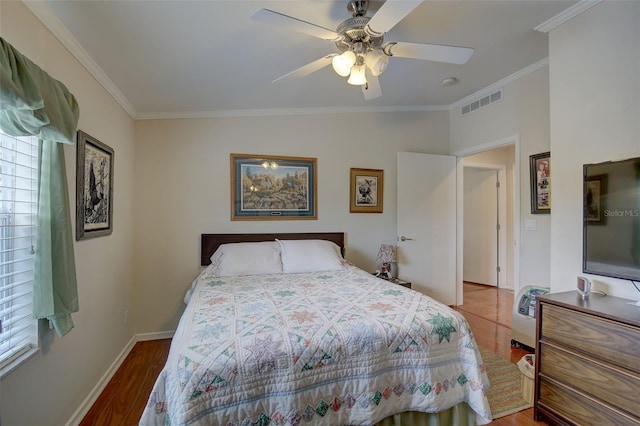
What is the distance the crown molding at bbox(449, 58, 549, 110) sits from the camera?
102 inches

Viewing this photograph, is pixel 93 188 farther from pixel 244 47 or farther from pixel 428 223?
pixel 428 223

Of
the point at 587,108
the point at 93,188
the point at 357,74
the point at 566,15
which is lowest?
the point at 93,188

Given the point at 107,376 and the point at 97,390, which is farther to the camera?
the point at 107,376

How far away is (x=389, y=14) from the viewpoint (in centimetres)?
137

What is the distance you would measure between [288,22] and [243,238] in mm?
2205

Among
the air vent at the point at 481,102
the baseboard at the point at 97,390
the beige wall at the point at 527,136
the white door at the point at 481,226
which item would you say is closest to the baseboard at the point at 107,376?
the baseboard at the point at 97,390

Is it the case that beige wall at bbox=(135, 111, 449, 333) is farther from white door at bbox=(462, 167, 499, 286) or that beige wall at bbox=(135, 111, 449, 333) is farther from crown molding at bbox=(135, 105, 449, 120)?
white door at bbox=(462, 167, 499, 286)

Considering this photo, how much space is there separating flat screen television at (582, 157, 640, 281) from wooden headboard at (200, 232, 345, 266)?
2.18 m

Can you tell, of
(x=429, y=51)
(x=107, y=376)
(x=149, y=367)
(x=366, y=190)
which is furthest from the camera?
(x=366, y=190)

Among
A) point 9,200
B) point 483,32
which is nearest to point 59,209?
point 9,200

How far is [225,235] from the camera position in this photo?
3133 millimetres

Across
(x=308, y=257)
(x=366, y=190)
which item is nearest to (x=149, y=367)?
(x=308, y=257)

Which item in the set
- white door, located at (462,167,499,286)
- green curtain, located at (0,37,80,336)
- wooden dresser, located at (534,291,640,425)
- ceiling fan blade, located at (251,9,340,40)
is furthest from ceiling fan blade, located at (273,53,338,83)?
white door, located at (462,167,499,286)

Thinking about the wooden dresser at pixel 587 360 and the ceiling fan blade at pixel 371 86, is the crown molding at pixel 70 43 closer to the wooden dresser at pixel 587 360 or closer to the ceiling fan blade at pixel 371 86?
the ceiling fan blade at pixel 371 86
